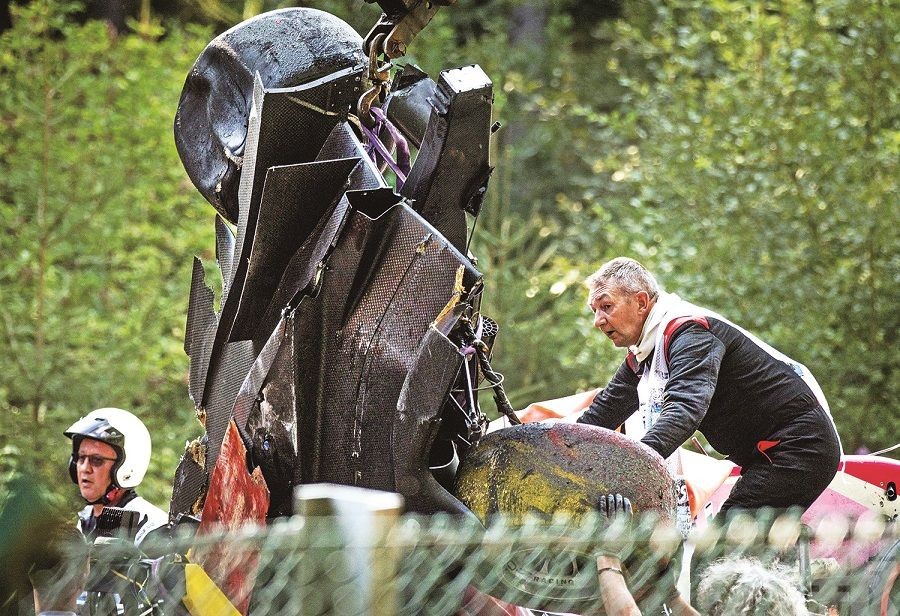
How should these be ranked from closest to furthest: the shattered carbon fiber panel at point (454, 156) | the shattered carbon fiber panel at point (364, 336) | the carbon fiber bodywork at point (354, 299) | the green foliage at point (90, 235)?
the carbon fiber bodywork at point (354, 299)
the shattered carbon fiber panel at point (364, 336)
the shattered carbon fiber panel at point (454, 156)
the green foliage at point (90, 235)

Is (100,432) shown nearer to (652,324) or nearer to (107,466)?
(107,466)

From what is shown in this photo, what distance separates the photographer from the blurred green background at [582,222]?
1247 cm

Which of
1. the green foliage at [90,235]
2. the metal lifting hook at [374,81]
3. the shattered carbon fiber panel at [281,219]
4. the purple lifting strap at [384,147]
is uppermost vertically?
the metal lifting hook at [374,81]

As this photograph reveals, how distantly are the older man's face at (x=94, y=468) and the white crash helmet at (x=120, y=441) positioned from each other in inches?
1.0

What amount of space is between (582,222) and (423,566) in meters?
12.6

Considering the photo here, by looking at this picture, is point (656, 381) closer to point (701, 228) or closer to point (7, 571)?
point (7, 571)

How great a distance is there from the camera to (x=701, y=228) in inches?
520

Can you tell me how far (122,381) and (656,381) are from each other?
882cm

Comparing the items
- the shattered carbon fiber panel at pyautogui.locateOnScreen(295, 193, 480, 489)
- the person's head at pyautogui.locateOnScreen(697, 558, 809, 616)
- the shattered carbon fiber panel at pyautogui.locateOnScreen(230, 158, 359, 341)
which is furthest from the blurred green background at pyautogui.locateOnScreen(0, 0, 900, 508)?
the person's head at pyautogui.locateOnScreen(697, 558, 809, 616)

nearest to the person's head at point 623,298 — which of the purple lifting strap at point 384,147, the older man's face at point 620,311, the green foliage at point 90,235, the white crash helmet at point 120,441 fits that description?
the older man's face at point 620,311

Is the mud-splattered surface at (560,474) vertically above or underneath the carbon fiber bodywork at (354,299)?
underneath

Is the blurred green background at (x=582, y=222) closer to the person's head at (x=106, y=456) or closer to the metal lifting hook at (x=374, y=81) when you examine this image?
the person's head at (x=106, y=456)

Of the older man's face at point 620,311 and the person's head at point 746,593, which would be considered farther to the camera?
the older man's face at point 620,311

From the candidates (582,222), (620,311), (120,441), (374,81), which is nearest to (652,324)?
(620,311)
